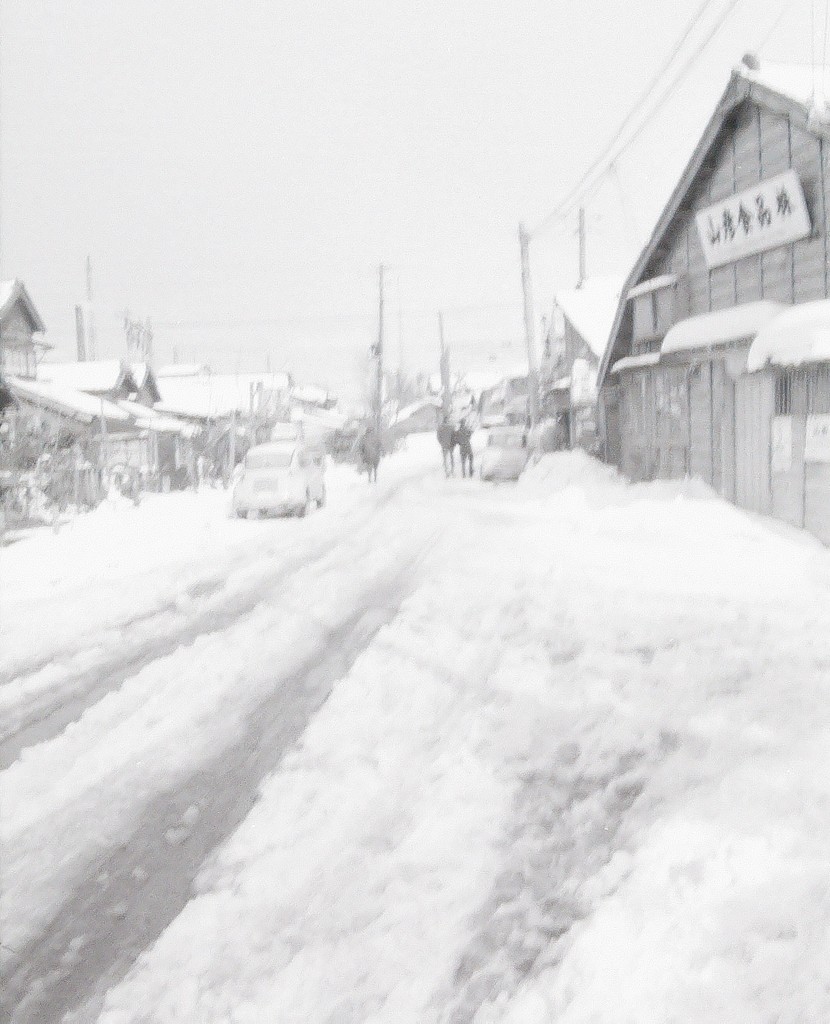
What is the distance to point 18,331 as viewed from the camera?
98.1 feet

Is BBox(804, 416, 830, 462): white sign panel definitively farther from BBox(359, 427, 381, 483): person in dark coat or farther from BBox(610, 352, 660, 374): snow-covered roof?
BBox(359, 427, 381, 483): person in dark coat

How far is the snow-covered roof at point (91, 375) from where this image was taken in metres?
34.8

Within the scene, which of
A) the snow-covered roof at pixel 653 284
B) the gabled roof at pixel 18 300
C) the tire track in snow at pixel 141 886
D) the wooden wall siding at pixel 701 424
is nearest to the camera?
the tire track in snow at pixel 141 886

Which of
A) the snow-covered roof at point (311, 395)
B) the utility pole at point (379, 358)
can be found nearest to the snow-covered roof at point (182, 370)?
the snow-covered roof at point (311, 395)

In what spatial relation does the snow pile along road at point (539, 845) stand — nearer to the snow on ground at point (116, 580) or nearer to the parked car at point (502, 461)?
the snow on ground at point (116, 580)

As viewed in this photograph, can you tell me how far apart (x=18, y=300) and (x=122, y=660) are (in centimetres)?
2683

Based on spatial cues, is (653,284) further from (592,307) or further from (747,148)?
(592,307)

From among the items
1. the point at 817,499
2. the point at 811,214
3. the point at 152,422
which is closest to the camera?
the point at 817,499

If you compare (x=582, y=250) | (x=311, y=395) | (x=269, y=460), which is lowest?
(x=269, y=460)

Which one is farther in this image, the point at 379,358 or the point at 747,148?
the point at 379,358

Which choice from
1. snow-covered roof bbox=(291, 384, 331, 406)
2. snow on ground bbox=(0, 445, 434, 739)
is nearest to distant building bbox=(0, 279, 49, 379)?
snow on ground bbox=(0, 445, 434, 739)

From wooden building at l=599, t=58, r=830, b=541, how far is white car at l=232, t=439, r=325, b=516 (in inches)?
322

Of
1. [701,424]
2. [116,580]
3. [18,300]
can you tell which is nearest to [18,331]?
[18,300]

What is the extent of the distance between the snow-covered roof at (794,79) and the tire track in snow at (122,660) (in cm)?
980
